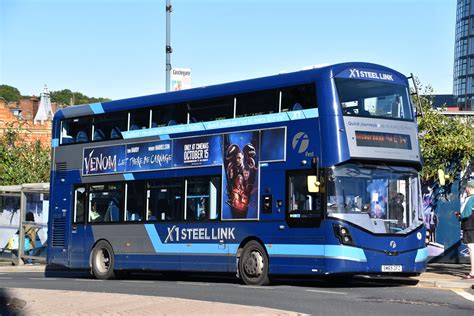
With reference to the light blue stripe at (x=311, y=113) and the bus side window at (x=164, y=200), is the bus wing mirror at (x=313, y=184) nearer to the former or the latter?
the light blue stripe at (x=311, y=113)

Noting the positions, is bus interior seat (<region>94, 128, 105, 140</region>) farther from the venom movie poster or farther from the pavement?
the pavement

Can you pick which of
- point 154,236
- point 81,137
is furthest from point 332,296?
point 81,137

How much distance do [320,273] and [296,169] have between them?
6.85ft

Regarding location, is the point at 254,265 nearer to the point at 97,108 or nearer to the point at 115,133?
the point at 115,133

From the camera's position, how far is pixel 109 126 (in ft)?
72.3

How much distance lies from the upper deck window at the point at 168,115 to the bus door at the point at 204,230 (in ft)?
4.88

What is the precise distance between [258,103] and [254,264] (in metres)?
3.31

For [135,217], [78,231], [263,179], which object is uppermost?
[263,179]

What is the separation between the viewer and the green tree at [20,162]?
45438mm

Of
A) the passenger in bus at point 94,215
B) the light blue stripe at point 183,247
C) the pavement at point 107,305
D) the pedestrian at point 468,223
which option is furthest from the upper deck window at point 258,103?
the passenger in bus at point 94,215

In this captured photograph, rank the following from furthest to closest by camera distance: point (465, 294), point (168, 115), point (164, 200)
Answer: point (168, 115)
point (164, 200)
point (465, 294)

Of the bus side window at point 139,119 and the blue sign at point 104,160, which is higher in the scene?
the bus side window at point 139,119

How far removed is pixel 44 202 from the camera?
29844mm

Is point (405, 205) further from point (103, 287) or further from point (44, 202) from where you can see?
point (44, 202)
